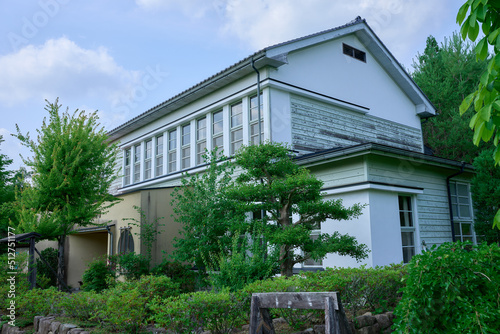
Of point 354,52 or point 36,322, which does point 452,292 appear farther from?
point 354,52

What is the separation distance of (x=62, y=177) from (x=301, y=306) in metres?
9.25

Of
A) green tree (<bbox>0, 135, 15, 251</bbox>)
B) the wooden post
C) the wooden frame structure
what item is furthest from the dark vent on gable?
green tree (<bbox>0, 135, 15, 251</bbox>)

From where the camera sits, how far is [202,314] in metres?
4.81

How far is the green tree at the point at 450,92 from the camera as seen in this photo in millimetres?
24938

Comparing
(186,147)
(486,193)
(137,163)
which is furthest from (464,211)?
(137,163)

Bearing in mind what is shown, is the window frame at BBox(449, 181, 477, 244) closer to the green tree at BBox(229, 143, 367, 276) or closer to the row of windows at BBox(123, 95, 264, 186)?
the green tree at BBox(229, 143, 367, 276)

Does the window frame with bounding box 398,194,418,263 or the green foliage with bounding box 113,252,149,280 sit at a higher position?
the window frame with bounding box 398,194,418,263

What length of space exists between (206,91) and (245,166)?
6.23 m

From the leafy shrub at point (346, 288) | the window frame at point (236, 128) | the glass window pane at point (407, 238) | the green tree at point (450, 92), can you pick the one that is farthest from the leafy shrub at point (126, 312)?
the green tree at point (450, 92)

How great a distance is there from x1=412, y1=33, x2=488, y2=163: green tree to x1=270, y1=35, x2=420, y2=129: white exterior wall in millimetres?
9198

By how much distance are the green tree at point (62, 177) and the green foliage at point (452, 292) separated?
9.97 metres

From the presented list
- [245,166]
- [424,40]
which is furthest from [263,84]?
[424,40]

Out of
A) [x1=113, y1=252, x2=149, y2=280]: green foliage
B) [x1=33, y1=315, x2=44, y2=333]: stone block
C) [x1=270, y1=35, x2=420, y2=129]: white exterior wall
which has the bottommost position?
[x1=33, y1=315, x2=44, y2=333]: stone block

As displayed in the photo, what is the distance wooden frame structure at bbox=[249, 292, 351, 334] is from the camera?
3.86 meters
